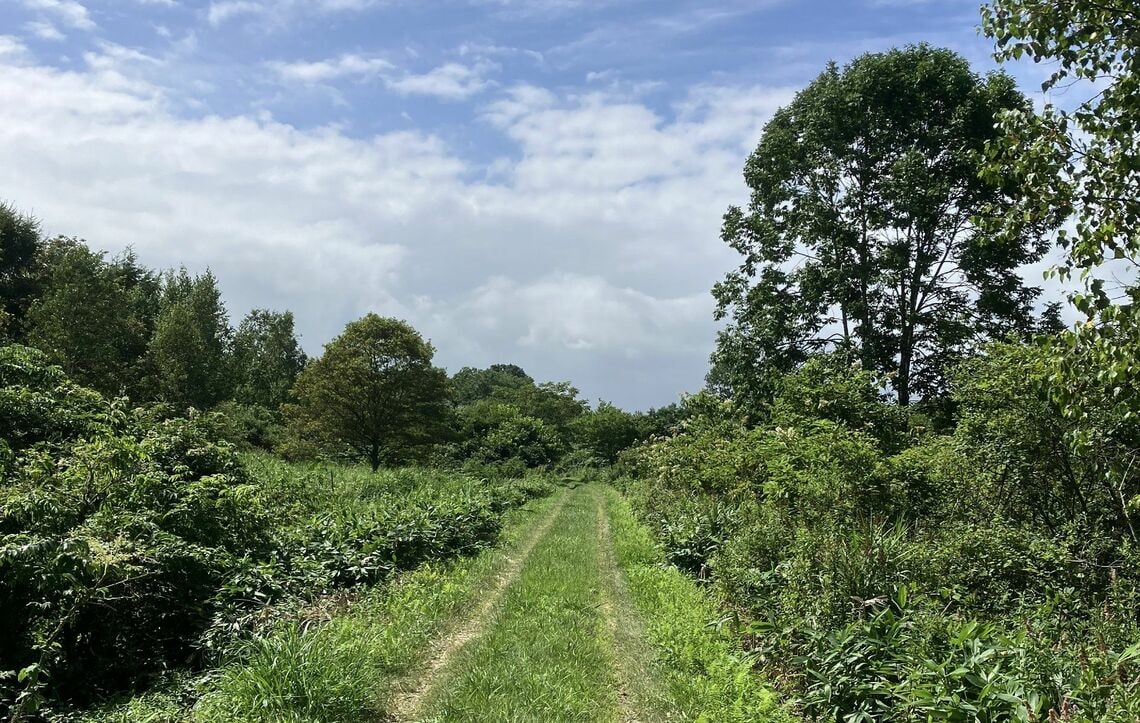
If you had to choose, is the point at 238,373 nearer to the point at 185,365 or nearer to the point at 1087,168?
the point at 185,365

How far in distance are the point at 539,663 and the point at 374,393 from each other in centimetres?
→ 2516

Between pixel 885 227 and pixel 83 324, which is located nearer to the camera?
pixel 885 227

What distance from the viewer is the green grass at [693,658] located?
5605 millimetres

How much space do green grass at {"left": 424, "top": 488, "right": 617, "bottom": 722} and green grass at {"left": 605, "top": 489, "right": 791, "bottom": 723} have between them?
0.57 m

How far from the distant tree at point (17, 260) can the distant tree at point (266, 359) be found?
11858mm

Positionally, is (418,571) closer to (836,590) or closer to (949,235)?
(836,590)

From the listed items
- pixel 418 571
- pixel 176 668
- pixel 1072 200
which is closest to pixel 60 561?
pixel 176 668

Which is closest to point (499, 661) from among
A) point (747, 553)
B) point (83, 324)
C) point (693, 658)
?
point (693, 658)

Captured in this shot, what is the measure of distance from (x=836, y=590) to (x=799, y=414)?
561 cm

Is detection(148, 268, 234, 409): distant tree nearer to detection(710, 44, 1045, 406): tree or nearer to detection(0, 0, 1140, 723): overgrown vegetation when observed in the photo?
detection(0, 0, 1140, 723): overgrown vegetation

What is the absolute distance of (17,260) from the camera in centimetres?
3425

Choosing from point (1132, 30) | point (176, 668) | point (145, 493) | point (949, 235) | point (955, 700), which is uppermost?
point (949, 235)

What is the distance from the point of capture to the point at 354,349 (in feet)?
100

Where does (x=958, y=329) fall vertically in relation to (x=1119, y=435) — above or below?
above
